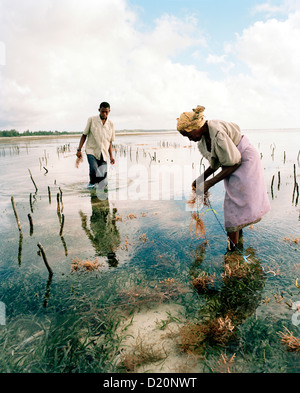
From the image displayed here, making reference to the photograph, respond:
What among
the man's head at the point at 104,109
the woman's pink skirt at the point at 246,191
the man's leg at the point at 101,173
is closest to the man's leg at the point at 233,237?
the woman's pink skirt at the point at 246,191

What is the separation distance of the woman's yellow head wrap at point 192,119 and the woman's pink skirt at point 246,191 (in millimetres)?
604

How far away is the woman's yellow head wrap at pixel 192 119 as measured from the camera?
9.67 ft

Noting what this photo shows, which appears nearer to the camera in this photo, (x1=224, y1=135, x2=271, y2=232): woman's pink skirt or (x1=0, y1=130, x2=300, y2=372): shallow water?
(x1=0, y1=130, x2=300, y2=372): shallow water

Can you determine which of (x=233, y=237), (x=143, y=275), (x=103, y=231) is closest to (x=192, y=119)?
(x=233, y=237)

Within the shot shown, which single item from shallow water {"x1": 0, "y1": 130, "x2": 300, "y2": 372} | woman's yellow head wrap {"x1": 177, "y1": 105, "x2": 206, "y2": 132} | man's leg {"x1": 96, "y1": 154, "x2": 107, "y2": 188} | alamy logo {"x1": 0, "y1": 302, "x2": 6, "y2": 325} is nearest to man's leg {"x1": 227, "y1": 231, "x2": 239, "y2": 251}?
shallow water {"x1": 0, "y1": 130, "x2": 300, "y2": 372}

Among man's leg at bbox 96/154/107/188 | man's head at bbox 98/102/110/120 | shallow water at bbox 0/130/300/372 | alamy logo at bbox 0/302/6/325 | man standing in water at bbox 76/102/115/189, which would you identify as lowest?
A: alamy logo at bbox 0/302/6/325

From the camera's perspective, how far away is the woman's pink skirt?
313cm

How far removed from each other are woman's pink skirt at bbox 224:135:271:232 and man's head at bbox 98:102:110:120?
13.3ft

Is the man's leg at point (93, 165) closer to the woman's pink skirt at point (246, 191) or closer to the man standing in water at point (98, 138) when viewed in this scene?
the man standing in water at point (98, 138)

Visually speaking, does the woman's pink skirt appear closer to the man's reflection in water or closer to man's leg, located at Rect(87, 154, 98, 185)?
the man's reflection in water

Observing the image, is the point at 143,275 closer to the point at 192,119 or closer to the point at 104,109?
the point at 192,119

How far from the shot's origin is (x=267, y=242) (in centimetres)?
390

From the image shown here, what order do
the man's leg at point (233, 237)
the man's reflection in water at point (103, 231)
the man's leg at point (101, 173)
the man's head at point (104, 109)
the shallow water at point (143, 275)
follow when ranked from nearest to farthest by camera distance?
the shallow water at point (143, 275) < the man's leg at point (233, 237) < the man's reflection in water at point (103, 231) < the man's head at point (104, 109) < the man's leg at point (101, 173)
